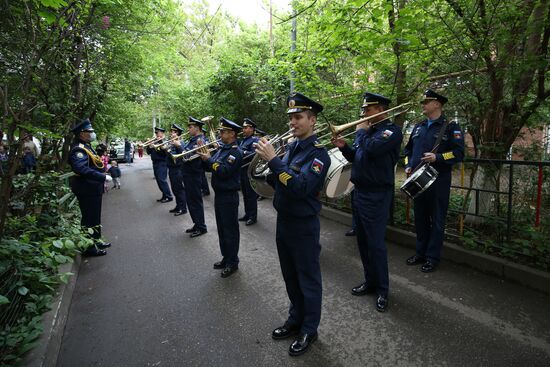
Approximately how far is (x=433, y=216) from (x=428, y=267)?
2.18 ft

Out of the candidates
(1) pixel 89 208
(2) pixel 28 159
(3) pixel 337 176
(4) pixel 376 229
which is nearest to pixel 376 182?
(4) pixel 376 229

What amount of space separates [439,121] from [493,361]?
8.93 ft

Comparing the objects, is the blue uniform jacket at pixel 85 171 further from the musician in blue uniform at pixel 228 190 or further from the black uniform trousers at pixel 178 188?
the black uniform trousers at pixel 178 188

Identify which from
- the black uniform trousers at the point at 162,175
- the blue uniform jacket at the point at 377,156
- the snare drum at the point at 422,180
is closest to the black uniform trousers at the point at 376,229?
the blue uniform jacket at the point at 377,156

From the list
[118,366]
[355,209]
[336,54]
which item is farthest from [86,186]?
[336,54]

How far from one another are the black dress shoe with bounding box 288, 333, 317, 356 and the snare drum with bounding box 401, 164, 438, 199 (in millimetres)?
2052

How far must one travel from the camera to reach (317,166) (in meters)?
2.43

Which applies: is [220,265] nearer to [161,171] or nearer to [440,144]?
[440,144]

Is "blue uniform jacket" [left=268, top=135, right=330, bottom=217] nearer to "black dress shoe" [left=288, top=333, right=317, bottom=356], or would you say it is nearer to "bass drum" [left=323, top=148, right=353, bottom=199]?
"black dress shoe" [left=288, top=333, right=317, bottom=356]

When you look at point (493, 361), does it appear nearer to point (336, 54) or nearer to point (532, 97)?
point (532, 97)

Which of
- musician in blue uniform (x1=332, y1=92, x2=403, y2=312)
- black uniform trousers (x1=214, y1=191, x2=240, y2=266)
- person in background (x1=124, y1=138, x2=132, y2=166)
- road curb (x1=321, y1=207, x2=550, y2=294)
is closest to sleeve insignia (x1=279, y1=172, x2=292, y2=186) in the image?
musician in blue uniform (x1=332, y1=92, x2=403, y2=312)

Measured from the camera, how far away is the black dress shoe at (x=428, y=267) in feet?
13.3

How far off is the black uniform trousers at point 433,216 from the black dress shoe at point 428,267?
42 millimetres

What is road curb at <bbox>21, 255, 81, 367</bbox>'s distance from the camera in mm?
2462
